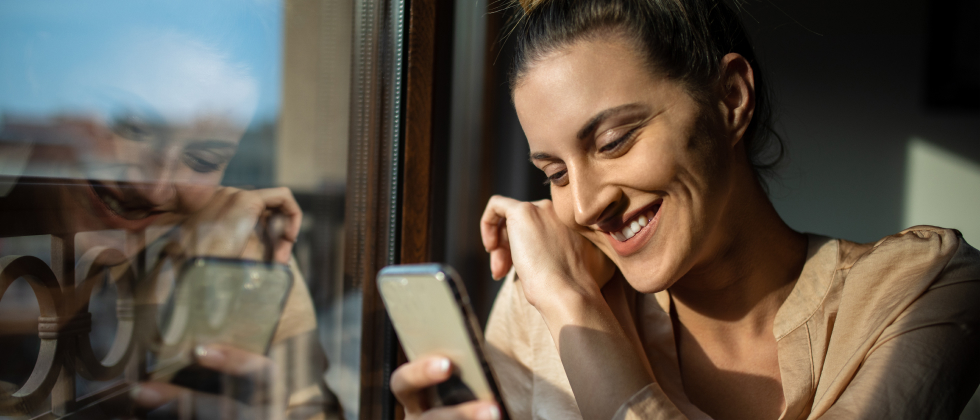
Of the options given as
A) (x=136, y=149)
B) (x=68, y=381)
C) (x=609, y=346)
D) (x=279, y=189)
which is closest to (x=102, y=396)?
(x=68, y=381)

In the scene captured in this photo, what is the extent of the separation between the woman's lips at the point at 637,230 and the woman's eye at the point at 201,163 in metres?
0.55

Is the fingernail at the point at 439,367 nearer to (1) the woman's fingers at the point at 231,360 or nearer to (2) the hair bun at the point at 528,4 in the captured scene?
(1) the woman's fingers at the point at 231,360

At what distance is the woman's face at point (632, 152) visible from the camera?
0.78 m

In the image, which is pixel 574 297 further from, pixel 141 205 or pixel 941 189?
pixel 941 189

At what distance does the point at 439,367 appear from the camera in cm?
59

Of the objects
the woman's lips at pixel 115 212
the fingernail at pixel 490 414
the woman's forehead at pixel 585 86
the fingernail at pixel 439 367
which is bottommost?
the fingernail at pixel 490 414

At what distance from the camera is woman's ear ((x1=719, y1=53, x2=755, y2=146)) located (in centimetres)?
86

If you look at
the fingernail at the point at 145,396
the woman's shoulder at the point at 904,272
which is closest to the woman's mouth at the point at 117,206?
the fingernail at the point at 145,396

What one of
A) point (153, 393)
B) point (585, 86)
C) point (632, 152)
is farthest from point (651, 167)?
point (153, 393)

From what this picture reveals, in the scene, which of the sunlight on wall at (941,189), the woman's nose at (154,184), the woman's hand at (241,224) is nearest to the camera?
the woman's nose at (154,184)

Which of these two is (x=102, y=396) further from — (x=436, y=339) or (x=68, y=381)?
(x=436, y=339)

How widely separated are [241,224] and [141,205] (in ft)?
0.63

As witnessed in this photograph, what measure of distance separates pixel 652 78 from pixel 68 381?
0.74m

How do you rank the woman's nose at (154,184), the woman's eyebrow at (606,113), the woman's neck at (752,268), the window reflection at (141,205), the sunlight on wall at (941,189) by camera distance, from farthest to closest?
the sunlight on wall at (941,189), the woman's neck at (752,268), the woman's eyebrow at (606,113), the woman's nose at (154,184), the window reflection at (141,205)
